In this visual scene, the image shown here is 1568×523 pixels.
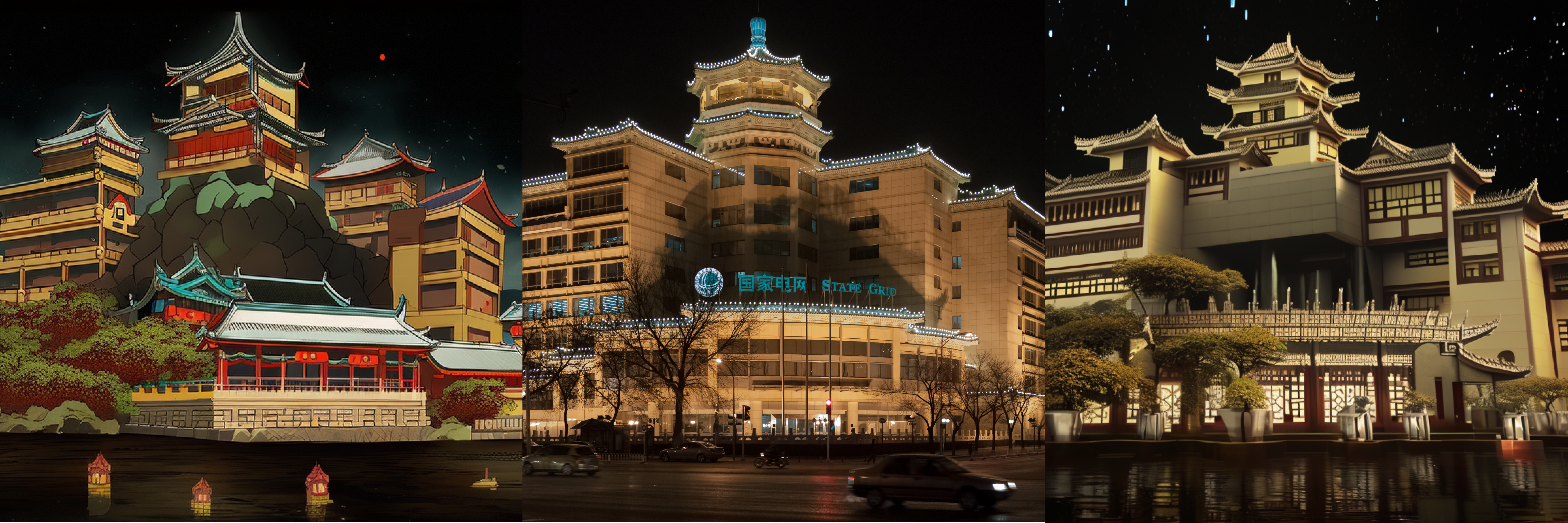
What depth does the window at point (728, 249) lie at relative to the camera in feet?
146

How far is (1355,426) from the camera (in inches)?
679

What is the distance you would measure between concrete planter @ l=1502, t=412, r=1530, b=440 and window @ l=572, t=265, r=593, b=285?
33113 millimetres

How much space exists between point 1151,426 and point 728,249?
29023mm

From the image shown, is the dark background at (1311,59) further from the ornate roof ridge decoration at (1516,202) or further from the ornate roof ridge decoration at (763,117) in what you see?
the ornate roof ridge decoration at (763,117)

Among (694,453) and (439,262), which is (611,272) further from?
(439,262)

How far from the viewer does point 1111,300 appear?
16703mm

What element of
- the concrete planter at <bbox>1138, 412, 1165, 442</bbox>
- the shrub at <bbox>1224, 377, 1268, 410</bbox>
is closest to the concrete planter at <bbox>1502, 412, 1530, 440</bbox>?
the shrub at <bbox>1224, 377, 1268, 410</bbox>

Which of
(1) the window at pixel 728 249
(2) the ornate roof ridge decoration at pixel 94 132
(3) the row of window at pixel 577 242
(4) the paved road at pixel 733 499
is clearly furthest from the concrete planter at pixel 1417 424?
(3) the row of window at pixel 577 242

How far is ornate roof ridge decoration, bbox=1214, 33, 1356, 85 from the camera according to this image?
17188 mm

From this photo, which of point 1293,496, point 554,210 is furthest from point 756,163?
point 1293,496

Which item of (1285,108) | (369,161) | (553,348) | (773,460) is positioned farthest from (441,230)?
(553,348)

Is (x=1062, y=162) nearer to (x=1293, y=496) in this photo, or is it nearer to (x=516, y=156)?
(x=1293, y=496)

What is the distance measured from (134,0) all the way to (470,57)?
5290mm

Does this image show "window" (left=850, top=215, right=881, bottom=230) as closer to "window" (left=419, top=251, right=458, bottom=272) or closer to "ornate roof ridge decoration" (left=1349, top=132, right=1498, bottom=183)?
"window" (left=419, top=251, right=458, bottom=272)
